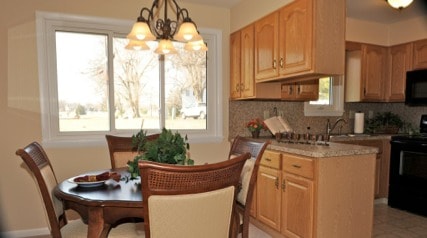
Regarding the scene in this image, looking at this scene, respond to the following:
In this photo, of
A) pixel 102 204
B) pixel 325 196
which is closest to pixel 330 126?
pixel 325 196

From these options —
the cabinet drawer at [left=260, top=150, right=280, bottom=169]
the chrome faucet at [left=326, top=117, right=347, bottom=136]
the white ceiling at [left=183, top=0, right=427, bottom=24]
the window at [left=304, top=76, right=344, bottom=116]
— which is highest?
the white ceiling at [left=183, top=0, right=427, bottom=24]

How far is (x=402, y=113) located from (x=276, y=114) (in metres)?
2.09

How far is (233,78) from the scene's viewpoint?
3.48 m

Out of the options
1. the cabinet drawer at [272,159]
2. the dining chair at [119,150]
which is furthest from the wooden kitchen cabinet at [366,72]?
the dining chair at [119,150]

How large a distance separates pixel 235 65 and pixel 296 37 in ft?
3.59

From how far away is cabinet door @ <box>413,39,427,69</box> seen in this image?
11.8ft

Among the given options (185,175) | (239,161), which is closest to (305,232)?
(239,161)

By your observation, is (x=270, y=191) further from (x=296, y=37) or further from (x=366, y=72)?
(x=366, y=72)

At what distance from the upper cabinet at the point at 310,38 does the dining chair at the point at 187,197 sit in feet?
4.68

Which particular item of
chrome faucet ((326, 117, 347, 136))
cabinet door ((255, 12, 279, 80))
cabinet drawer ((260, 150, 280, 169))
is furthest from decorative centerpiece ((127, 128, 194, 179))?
chrome faucet ((326, 117, 347, 136))

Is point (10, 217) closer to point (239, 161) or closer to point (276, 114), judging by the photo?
point (239, 161)

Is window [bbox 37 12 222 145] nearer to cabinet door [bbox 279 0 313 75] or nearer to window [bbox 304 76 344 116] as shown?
cabinet door [bbox 279 0 313 75]

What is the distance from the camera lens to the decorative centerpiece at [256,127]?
3299 millimetres

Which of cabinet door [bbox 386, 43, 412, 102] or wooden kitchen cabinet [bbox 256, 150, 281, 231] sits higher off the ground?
cabinet door [bbox 386, 43, 412, 102]
